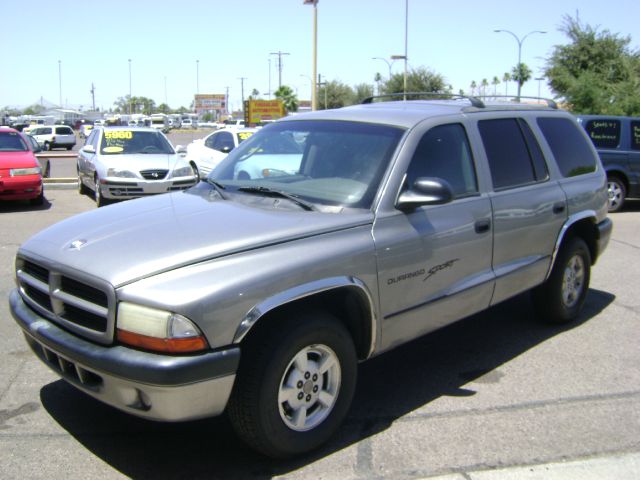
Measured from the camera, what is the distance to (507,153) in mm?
4766

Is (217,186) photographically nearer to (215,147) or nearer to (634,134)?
(215,147)

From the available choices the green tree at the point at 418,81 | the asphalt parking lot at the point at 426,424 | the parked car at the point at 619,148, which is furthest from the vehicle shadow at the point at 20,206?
the green tree at the point at 418,81

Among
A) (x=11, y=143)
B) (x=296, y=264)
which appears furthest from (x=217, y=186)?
(x=11, y=143)

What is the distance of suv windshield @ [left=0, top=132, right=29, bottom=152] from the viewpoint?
488 inches

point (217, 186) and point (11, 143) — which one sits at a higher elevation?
point (11, 143)

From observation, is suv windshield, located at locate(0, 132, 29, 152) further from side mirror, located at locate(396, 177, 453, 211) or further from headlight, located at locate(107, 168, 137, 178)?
side mirror, located at locate(396, 177, 453, 211)

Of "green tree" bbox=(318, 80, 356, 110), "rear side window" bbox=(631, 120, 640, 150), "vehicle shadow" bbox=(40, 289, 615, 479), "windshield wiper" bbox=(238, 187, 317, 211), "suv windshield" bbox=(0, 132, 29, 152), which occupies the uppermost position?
"green tree" bbox=(318, 80, 356, 110)

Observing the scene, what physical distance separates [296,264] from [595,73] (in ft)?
112

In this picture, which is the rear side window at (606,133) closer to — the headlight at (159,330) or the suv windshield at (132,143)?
the suv windshield at (132,143)

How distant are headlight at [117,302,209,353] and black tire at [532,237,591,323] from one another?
348 centimetres

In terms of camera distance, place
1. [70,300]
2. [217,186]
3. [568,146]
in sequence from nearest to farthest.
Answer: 1. [70,300]
2. [217,186]
3. [568,146]

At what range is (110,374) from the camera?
9.53 feet

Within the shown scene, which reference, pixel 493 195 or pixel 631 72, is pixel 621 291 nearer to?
pixel 493 195

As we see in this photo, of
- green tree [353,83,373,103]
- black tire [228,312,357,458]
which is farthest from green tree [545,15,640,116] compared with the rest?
green tree [353,83,373,103]
